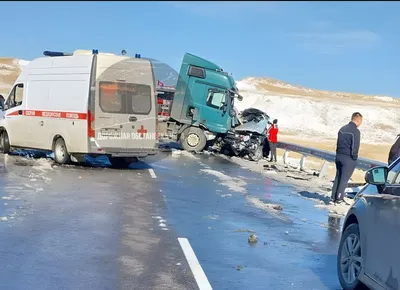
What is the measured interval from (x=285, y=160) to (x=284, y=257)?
14992 millimetres

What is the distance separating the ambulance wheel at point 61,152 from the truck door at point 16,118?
1354mm

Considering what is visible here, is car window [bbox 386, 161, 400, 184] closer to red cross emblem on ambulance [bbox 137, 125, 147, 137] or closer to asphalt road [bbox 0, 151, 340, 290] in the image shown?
asphalt road [bbox 0, 151, 340, 290]

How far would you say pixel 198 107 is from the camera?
954 inches

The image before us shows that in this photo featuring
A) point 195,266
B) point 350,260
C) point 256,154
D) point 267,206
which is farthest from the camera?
point 256,154

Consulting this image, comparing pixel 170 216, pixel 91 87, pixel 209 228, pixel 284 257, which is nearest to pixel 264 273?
pixel 284 257

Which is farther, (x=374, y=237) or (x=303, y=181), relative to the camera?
(x=303, y=181)

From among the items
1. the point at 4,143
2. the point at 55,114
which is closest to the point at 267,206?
the point at 55,114

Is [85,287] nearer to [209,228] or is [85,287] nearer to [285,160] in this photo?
[209,228]

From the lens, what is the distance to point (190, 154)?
23.3 meters

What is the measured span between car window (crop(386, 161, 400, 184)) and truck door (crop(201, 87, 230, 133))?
60.6 ft

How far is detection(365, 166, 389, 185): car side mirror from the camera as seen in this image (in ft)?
18.4

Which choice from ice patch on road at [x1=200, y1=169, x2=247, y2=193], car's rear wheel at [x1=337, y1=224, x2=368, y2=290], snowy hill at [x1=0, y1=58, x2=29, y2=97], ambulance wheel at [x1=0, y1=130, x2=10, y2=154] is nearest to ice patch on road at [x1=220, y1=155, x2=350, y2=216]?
ice patch on road at [x1=200, y1=169, x2=247, y2=193]

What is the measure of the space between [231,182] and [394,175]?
9510mm

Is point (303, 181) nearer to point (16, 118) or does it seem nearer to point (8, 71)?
point (16, 118)
